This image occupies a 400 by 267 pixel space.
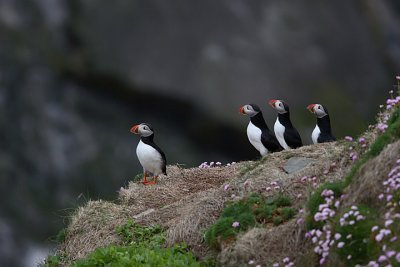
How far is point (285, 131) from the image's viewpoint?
13.5 m

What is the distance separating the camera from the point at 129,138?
73.1ft

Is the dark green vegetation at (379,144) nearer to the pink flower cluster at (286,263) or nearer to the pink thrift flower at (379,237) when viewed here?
the pink flower cluster at (286,263)

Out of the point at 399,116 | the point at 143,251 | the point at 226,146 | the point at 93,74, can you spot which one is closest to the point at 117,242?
the point at 143,251

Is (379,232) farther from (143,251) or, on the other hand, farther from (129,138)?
(129,138)

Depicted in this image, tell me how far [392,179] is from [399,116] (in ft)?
3.59

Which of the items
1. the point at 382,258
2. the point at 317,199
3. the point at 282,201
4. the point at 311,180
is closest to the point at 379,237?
the point at 382,258

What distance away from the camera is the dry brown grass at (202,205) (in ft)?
31.4

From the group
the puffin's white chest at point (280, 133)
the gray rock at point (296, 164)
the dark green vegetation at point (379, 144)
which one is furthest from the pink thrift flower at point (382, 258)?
the puffin's white chest at point (280, 133)

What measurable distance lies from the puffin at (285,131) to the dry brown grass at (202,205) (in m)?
0.74

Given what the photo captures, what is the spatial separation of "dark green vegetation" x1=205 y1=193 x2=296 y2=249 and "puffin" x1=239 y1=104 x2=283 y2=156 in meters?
3.15

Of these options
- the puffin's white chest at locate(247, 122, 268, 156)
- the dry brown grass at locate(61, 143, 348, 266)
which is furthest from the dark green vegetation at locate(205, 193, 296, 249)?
the puffin's white chest at locate(247, 122, 268, 156)

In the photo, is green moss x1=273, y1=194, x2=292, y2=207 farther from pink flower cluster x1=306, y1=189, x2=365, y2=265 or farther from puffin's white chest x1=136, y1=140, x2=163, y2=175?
puffin's white chest x1=136, y1=140, x2=163, y2=175

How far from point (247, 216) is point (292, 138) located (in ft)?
11.6

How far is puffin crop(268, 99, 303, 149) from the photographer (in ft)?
43.9
